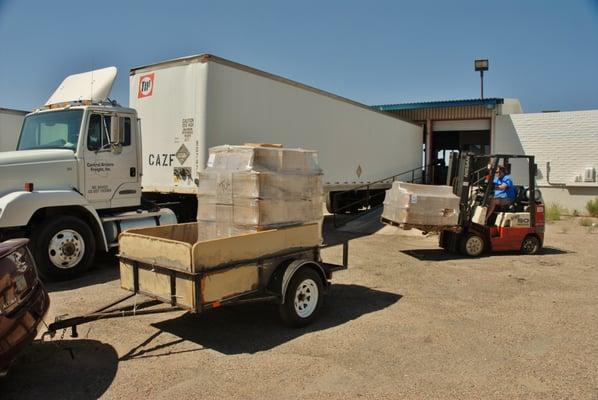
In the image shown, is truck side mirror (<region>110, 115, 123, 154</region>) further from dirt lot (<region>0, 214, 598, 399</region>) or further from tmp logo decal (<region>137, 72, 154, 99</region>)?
dirt lot (<region>0, 214, 598, 399</region>)

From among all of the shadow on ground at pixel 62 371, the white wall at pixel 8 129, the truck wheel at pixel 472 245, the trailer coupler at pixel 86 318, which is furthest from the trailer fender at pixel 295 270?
the white wall at pixel 8 129

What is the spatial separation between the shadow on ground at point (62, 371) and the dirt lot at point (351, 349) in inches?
0.5

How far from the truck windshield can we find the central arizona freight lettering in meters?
1.95

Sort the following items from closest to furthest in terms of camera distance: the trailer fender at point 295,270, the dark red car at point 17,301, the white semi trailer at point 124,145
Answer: the dark red car at point 17,301
the trailer fender at point 295,270
the white semi trailer at point 124,145

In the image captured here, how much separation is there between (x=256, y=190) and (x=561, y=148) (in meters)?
17.9

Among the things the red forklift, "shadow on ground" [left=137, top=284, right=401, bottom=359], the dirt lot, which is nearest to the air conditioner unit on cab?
the red forklift

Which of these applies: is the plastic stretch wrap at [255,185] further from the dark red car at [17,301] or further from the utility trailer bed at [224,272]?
the dark red car at [17,301]

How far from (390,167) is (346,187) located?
430cm

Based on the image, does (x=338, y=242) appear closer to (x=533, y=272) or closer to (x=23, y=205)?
(x=533, y=272)

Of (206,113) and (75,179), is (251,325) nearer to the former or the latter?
(75,179)

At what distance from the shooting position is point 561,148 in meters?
19.5

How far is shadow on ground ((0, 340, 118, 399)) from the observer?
154 inches

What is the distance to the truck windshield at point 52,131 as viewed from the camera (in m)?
8.12

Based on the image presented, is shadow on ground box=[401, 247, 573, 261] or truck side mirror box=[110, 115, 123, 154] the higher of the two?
truck side mirror box=[110, 115, 123, 154]
